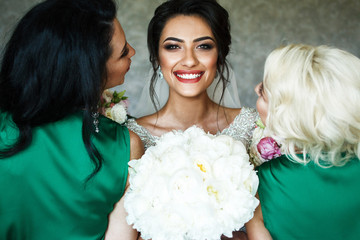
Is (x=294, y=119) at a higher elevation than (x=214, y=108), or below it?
higher

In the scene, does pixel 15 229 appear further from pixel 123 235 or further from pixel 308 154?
pixel 308 154

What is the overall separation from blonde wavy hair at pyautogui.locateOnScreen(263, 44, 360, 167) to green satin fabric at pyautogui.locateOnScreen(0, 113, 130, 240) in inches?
31.5

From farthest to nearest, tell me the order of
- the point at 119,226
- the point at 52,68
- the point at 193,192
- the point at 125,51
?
1. the point at 125,51
2. the point at 119,226
3. the point at 52,68
4. the point at 193,192

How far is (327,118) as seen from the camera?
4.91 feet

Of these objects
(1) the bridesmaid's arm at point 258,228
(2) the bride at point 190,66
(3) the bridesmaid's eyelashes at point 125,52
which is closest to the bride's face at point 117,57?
(3) the bridesmaid's eyelashes at point 125,52

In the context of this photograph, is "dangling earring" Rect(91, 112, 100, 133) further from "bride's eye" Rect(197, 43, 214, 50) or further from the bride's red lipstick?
"bride's eye" Rect(197, 43, 214, 50)

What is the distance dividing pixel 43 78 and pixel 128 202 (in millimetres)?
618

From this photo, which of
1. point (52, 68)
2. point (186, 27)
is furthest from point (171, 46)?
point (52, 68)

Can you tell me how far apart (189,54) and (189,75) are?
14 centimetres

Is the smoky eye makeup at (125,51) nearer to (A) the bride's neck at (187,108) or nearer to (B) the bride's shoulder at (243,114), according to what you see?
(A) the bride's neck at (187,108)

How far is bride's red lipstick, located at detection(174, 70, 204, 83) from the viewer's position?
2498 mm

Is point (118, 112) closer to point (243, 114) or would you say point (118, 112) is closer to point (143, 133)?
point (143, 133)

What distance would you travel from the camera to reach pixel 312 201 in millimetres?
1579

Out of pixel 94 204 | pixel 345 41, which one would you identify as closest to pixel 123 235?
pixel 94 204
